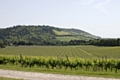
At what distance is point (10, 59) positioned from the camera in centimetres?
4184

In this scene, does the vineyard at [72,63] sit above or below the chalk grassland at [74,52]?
above

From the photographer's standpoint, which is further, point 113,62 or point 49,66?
point 49,66

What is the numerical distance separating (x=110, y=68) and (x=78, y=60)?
507 centimetres

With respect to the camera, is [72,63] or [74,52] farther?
[74,52]

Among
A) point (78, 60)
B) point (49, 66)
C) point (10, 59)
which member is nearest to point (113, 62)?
point (78, 60)

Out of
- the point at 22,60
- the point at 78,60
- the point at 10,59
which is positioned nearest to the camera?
the point at 78,60

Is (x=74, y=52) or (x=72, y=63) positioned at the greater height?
(x=72, y=63)

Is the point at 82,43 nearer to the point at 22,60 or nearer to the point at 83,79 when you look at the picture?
the point at 22,60

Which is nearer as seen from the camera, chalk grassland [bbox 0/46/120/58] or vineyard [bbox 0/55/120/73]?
vineyard [bbox 0/55/120/73]

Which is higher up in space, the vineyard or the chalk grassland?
the vineyard

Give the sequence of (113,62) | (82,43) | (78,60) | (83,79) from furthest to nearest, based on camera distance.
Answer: (82,43) → (78,60) → (113,62) → (83,79)

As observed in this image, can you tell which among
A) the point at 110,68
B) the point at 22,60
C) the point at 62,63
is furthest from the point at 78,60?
the point at 22,60

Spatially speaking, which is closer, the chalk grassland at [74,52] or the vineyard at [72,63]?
the vineyard at [72,63]

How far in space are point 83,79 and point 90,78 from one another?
93 centimetres
